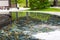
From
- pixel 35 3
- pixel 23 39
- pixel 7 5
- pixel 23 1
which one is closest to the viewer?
pixel 23 39

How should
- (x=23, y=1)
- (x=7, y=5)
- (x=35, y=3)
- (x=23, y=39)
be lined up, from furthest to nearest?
(x=23, y=1) < (x=7, y=5) < (x=35, y=3) < (x=23, y=39)

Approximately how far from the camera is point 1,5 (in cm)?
1412

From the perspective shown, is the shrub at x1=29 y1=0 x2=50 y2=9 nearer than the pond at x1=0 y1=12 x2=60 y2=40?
No

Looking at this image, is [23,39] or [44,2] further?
[44,2]

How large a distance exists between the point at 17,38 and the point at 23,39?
20 cm

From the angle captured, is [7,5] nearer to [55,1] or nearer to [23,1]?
[23,1]

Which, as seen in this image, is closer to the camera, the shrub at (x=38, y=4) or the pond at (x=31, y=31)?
the pond at (x=31, y=31)

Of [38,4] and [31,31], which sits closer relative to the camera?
[31,31]

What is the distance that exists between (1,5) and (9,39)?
10.5 m

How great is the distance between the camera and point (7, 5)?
1425cm

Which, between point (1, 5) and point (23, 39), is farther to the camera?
point (1, 5)

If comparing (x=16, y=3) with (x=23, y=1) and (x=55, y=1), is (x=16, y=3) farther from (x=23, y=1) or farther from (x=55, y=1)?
A: (x=55, y=1)

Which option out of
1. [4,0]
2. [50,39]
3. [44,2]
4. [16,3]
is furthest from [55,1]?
[50,39]

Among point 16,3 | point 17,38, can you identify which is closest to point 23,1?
point 16,3
